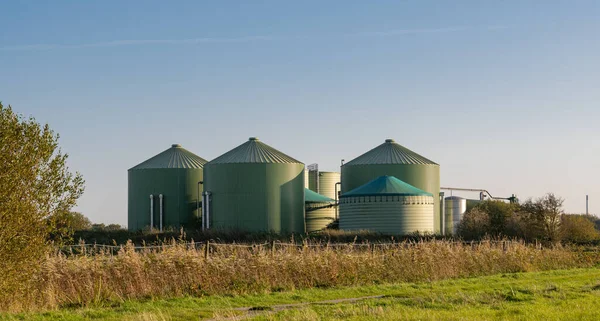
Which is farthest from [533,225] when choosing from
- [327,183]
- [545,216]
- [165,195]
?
[165,195]

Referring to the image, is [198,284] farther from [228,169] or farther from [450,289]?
[228,169]

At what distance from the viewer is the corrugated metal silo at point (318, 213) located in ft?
243

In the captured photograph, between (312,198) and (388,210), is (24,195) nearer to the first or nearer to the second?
(388,210)

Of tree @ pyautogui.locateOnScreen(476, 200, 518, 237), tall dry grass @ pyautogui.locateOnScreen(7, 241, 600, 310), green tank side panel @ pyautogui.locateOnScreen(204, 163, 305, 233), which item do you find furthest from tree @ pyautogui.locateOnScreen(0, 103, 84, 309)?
tree @ pyautogui.locateOnScreen(476, 200, 518, 237)

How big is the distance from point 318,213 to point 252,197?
7.83m

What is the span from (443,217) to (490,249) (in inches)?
1548

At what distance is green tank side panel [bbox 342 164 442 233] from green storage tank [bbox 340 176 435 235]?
622cm

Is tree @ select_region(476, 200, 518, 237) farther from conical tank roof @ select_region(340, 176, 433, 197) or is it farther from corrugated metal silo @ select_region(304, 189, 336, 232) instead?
corrugated metal silo @ select_region(304, 189, 336, 232)

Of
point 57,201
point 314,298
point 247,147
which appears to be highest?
point 247,147

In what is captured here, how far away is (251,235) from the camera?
64500 mm

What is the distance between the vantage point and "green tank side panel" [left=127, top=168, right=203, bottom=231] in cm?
7512

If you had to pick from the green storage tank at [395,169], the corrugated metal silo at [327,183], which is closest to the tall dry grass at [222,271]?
the green storage tank at [395,169]

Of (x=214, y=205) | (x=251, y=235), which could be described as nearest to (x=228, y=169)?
(x=214, y=205)

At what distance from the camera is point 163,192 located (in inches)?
2972
